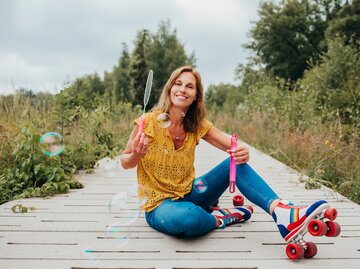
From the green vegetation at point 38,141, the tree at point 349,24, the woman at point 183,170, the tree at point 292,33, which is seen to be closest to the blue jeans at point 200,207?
the woman at point 183,170

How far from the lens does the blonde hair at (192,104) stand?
2.21 meters

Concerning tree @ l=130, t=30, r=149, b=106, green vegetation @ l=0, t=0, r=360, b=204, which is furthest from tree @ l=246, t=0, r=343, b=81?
tree @ l=130, t=30, r=149, b=106

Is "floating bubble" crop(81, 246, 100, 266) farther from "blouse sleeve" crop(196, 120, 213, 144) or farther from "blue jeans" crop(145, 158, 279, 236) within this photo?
"blouse sleeve" crop(196, 120, 213, 144)

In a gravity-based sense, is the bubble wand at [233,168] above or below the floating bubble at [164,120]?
below

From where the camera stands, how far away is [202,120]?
2.30m

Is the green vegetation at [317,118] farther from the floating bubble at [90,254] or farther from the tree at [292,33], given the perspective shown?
the tree at [292,33]

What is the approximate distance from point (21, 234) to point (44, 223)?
22 centimetres

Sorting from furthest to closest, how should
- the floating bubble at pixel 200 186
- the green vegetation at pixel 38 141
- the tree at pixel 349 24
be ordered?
1. the tree at pixel 349 24
2. the green vegetation at pixel 38 141
3. the floating bubble at pixel 200 186

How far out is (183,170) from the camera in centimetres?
220

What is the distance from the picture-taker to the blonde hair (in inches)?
86.8

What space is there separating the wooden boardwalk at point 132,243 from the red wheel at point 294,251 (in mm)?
26

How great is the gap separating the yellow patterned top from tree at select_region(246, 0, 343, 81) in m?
24.4

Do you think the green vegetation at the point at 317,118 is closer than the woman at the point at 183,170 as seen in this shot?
No

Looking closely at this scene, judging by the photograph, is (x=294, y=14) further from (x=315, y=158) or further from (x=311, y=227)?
(x=311, y=227)
